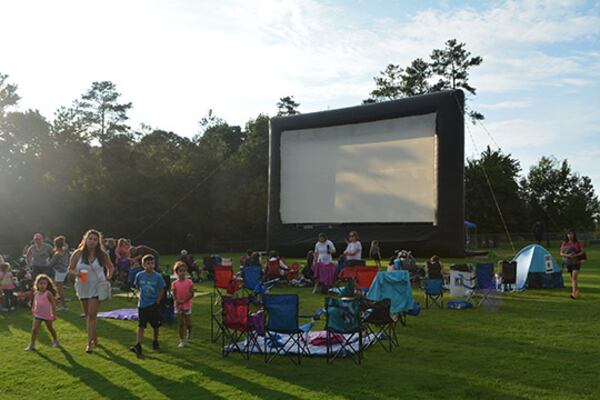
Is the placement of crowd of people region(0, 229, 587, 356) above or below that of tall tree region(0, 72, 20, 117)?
below

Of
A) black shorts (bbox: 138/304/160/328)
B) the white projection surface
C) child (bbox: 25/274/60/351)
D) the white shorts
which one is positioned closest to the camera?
black shorts (bbox: 138/304/160/328)

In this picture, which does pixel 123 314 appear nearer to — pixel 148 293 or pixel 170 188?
pixel 148 293

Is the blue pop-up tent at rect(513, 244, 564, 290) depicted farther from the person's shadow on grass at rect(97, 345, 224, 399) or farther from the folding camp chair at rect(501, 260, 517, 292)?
the person's shadow on grass at rect(97, 345, 224, 399)

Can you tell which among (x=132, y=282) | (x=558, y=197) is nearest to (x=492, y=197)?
(x=558, y=197)

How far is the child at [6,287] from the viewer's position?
33.3 feet

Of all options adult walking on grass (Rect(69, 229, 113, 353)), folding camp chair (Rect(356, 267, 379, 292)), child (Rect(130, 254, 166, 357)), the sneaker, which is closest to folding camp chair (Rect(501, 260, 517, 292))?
folding camp chair (Rect(356, 267, 379, 292))

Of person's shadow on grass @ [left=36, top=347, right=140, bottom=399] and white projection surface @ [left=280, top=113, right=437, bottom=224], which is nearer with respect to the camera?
person's shadow on grass @ [left=36, top=347, right=140, bottom=399]

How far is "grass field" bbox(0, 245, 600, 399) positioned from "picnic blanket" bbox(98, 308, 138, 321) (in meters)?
0.57

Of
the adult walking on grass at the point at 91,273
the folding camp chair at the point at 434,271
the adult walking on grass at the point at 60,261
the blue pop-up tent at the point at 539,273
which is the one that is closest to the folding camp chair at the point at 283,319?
the adult walking on grass at the point at 91,273

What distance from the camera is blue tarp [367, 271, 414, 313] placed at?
827cm

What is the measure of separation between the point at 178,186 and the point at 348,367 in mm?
29925

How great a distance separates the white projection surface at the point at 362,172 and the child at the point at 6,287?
11.2 metres

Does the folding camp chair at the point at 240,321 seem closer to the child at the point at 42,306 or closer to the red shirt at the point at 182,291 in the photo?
the red shirt at the point at 182,291

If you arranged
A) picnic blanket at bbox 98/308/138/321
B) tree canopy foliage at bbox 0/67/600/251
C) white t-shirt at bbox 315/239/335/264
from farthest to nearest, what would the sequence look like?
tree canopy foliage at bbox 0/67/600/251 < white t-shirt at bbox 315/239/335/264 < picnic blanket at bbox 98/308/138/321
